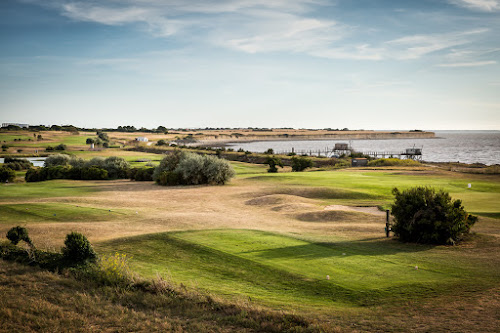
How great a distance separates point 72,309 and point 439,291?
9605 millimetres

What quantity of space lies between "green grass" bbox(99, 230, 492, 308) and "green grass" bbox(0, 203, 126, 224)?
8.29m

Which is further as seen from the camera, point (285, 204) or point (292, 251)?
point (285, 204)

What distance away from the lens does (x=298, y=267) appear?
13.0m

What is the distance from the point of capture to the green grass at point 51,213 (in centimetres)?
2295

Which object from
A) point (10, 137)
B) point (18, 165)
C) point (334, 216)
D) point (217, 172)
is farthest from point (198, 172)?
point (10, 137)

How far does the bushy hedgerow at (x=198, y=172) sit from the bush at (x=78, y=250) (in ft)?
97.2

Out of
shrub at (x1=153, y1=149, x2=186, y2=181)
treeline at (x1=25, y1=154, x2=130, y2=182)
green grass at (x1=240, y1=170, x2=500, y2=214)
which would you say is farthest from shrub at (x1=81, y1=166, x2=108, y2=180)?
green grass at (x1=240, y1=170, x2=500, y2=214)

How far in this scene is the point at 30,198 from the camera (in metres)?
32.3

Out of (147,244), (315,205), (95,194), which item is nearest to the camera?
(147,244)

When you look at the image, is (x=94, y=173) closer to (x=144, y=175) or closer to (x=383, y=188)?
(x=144, y=175)

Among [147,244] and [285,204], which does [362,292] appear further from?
[285,204]

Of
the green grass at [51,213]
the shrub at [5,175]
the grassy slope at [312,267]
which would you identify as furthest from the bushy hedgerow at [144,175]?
the grassy slope at [312,267]

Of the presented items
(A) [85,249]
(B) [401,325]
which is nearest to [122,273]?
(A) [85,249]

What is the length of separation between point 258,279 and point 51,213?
1765 centimetres
